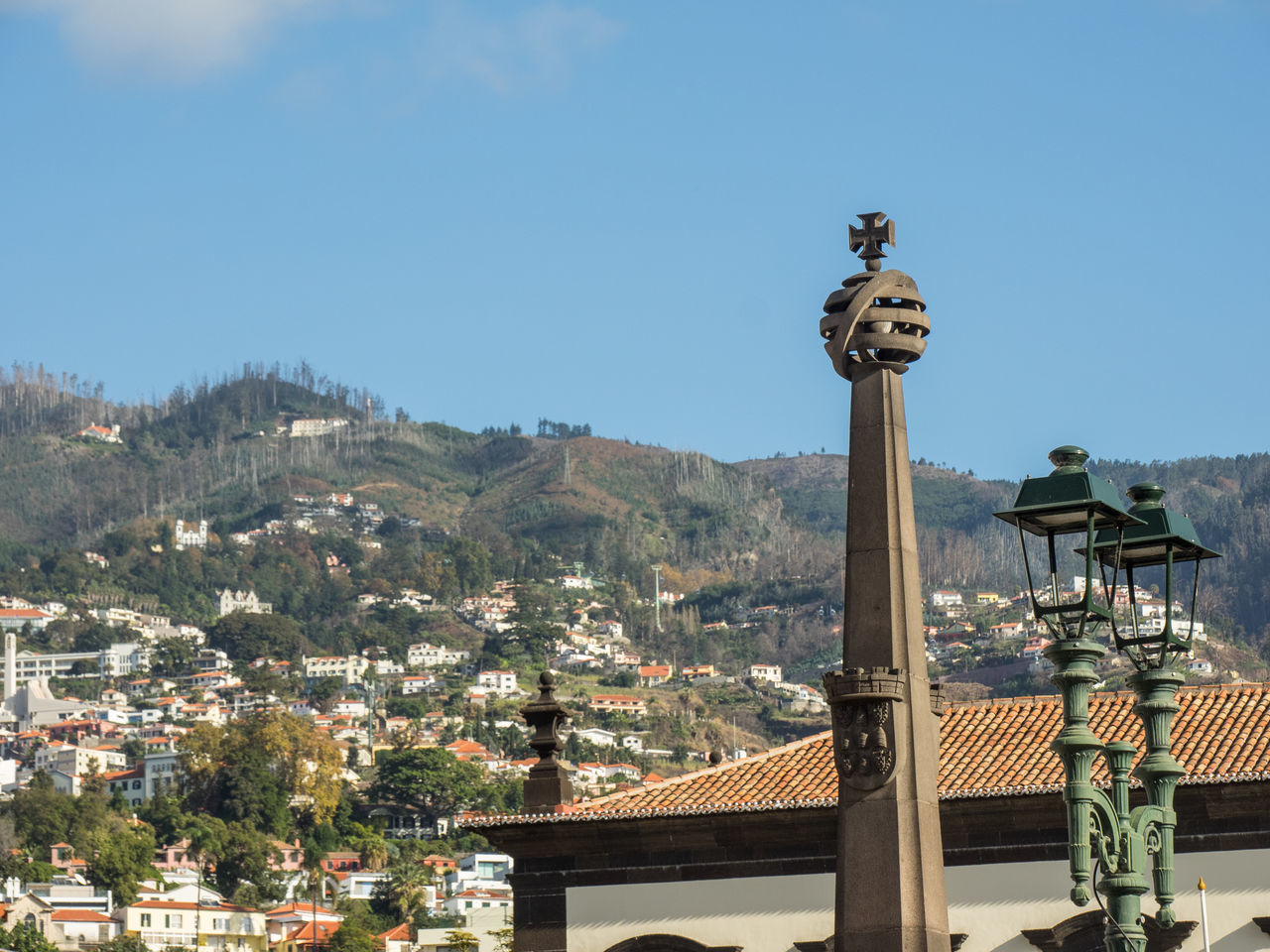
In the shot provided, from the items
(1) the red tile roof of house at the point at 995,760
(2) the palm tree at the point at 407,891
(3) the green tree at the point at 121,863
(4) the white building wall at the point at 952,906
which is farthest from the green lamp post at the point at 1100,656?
(3) the green tree at the point at 121,863

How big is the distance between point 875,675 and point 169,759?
18098 cm

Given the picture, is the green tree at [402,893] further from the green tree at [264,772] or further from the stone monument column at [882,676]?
the stone monument column at [882,676]

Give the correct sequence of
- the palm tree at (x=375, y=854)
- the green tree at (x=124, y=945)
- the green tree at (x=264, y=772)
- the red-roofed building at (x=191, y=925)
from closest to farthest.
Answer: the green tree at (x=124, y=945)
the red-roofed building at (x=191, y=925)
the palm tree at (x=375, y=854)
the green tree at (x=264, y=772)

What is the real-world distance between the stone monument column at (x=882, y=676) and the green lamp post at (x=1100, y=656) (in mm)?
775

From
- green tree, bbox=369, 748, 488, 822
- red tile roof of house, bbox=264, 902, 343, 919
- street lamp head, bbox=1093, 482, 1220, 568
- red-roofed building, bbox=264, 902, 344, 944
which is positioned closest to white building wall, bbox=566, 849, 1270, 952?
street lamp head, bbox=1093, 482, 1220, 568

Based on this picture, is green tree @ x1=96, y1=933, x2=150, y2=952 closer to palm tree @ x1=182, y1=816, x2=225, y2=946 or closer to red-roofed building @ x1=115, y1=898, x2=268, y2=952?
red-roofed building @ x1=115, y1=898, x2=268, y2=952

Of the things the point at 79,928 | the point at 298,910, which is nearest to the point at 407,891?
the point at 298,910

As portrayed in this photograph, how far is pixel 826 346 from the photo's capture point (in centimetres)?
1177

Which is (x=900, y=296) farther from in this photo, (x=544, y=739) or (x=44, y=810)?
(x=44, y=810)

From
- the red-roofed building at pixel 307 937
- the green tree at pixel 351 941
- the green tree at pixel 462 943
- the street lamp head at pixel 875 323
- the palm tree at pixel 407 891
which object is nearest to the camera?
the street lamp head at pixel 875 323

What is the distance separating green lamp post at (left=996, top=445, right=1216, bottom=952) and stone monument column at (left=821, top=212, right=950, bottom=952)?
30.5 inches

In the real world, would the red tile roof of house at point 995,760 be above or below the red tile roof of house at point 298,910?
above

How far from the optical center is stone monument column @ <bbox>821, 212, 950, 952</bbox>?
1091 centimetres

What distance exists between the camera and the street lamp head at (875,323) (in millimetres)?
11648
